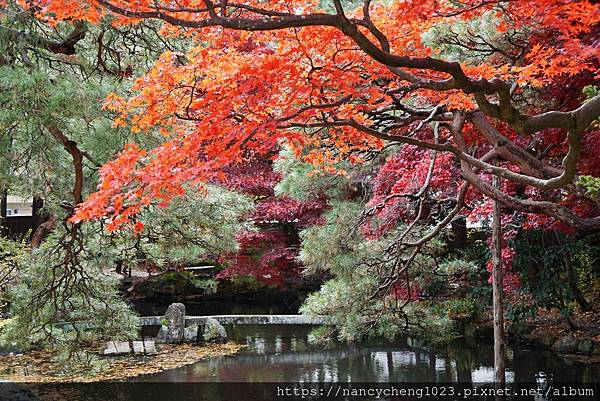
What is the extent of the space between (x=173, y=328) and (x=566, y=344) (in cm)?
690

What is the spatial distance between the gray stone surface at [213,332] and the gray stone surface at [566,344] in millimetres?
5906

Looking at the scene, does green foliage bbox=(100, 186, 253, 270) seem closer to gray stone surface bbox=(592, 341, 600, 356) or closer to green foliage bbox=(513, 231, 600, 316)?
green foliage bbox=(513, 231, 600, 316)

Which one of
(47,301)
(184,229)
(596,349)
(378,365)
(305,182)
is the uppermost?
(305,182)

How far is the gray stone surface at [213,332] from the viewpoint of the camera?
11984mm

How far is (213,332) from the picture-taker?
12062 millimetres

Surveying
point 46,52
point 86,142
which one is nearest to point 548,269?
point 86,142

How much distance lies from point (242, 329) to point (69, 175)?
6.99 meters

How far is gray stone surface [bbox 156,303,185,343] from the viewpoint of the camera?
11.8m

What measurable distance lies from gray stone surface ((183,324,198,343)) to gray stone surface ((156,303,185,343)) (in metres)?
0.08

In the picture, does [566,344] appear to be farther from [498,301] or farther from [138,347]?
[138,347]

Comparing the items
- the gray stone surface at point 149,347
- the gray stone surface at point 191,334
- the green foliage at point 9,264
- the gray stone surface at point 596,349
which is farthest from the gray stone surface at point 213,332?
the gray stone surface at point 596,349

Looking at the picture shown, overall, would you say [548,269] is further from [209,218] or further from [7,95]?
[7,95]

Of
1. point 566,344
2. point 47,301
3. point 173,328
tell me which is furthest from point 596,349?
point 47,301

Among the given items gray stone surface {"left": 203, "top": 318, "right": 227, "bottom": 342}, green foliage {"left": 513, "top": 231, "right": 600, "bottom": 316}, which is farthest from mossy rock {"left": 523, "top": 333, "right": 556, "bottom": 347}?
gray stone surface {"left": 203, "top": 318, "right": 227, "bottom": 342}
